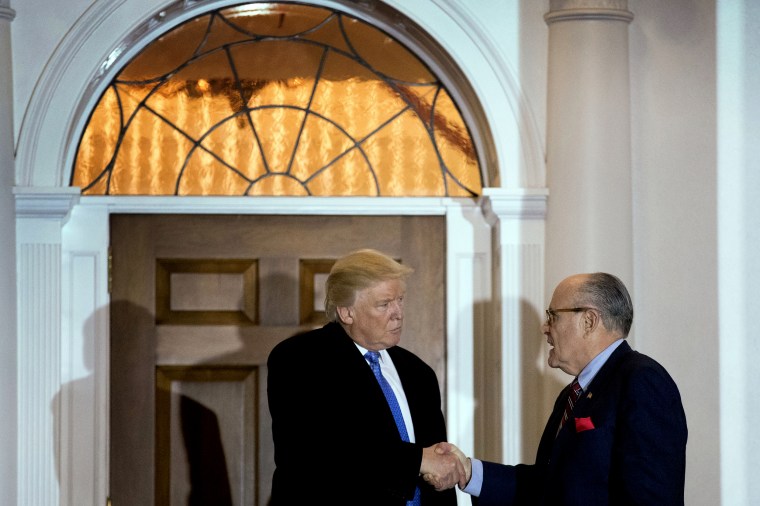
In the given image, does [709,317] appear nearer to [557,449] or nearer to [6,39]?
[557,449]

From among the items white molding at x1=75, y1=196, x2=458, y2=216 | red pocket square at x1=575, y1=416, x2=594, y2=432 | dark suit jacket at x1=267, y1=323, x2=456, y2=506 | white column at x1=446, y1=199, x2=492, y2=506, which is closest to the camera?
red pocket square at x1=575, y1=416, x2=594, y2=432

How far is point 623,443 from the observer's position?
283 cm

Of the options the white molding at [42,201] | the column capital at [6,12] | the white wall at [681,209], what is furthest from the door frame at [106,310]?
the column capital at [6,12]

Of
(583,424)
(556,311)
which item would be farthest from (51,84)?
(583,424)

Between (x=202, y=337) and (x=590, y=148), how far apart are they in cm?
175

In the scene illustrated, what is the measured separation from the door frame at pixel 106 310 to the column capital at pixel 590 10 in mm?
715

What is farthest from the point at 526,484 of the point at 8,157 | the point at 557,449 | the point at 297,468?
the point at 8,157

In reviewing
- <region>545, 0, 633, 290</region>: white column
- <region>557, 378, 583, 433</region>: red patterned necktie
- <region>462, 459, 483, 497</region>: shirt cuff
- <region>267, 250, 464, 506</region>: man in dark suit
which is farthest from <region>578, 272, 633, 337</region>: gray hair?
<region>545, 0, 633, 290</region>: white column

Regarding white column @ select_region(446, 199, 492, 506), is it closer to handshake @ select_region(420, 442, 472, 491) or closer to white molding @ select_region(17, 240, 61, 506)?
handshake @ select_region(420, 442, 472, 491)

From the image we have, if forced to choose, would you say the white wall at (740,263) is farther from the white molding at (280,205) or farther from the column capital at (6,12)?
the column capital at (6,12)

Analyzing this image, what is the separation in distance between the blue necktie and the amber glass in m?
1.31

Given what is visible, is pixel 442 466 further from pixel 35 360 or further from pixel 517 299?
pixel 35 360

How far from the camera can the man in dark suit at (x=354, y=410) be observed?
10.9 ft

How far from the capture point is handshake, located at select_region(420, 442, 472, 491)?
340 centimetres
